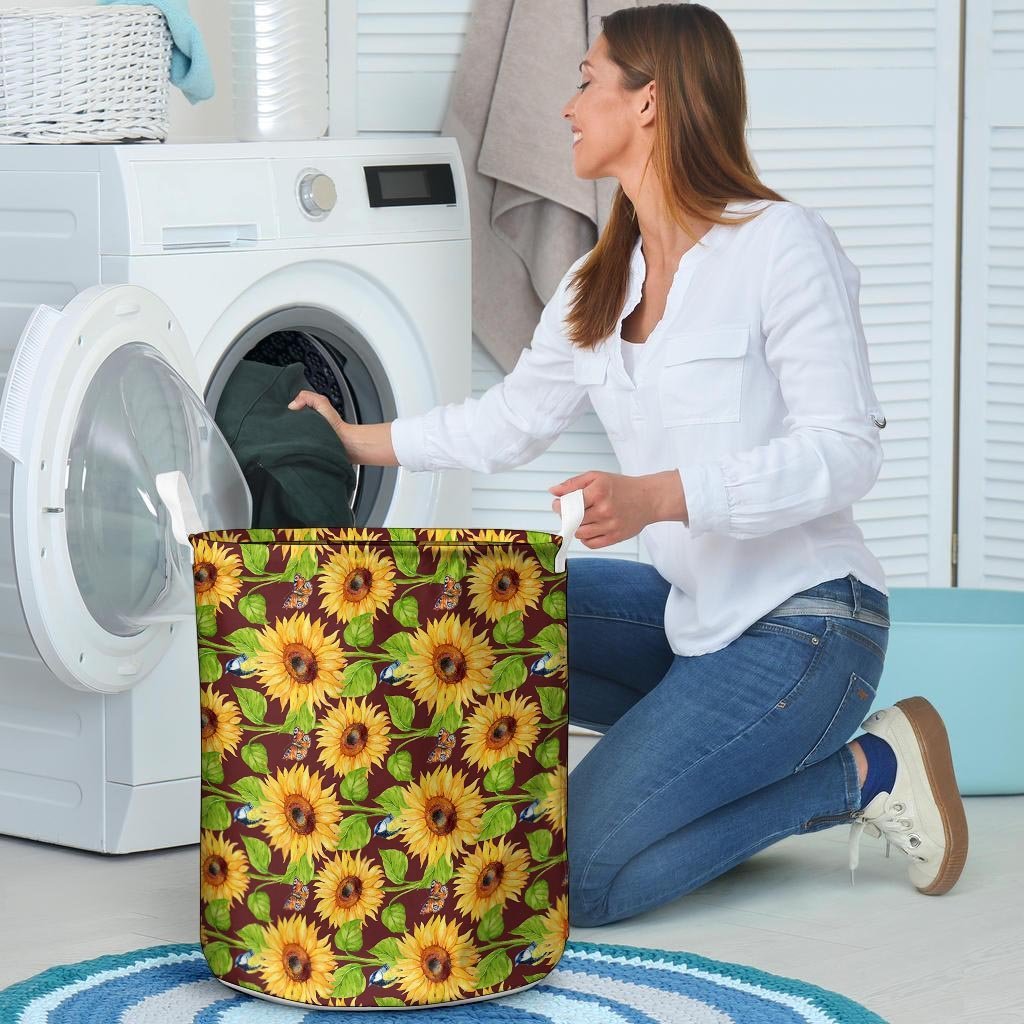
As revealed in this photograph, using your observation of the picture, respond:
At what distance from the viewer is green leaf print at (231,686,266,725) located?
1553 millimetres

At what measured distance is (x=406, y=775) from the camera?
61.2 inches

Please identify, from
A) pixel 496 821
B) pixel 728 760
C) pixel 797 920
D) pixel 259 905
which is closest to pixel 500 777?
pixel 496 821

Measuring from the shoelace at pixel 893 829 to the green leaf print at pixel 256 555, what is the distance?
812mm

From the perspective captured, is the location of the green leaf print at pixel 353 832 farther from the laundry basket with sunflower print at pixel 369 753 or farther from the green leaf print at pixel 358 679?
the green leaf print at pixel 358 679

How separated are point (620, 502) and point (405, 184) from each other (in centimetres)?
92

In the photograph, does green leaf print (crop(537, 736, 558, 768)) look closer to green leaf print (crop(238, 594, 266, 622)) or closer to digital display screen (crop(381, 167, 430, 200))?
green leaf print (crop(238, 594, 266, 622))

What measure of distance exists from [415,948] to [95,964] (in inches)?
14.5

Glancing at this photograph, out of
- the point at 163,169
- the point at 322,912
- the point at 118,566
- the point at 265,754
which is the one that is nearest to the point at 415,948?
the point at 322,912

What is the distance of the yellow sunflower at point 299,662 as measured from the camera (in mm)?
1538

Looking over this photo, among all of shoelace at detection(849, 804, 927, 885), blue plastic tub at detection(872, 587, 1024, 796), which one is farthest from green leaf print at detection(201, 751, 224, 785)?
blue plastic tub at detection(872, 587, 1024, 796)

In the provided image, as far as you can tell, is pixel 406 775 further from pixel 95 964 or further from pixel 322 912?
pixel 95 964

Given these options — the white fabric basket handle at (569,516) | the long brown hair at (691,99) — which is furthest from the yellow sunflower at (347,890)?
the long brown hair at (691,99)

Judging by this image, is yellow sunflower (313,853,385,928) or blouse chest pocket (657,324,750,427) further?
blouse chest pocket (657,324,750,427)

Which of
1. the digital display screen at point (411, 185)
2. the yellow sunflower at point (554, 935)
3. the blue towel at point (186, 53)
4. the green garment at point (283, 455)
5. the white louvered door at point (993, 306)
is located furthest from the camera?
the white louvered door at point (993, 306)
